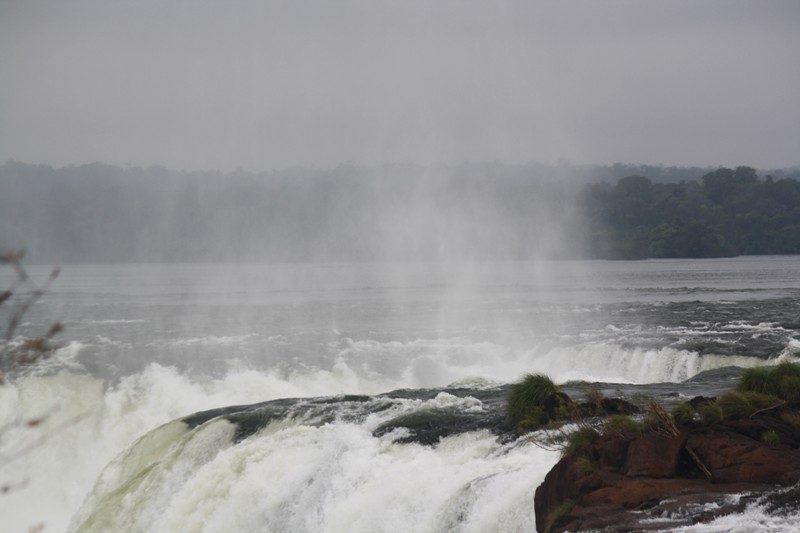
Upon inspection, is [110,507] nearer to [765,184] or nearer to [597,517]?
[597,517]

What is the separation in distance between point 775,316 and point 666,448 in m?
31.8

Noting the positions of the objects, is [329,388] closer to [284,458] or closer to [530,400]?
[284,458]

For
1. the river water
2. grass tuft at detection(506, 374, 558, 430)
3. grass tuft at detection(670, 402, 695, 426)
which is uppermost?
grass tuft at detection(670, 402, 695, 426)

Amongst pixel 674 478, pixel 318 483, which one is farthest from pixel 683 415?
pixel 318 483

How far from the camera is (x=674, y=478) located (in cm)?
1280

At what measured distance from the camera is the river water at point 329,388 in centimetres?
1659

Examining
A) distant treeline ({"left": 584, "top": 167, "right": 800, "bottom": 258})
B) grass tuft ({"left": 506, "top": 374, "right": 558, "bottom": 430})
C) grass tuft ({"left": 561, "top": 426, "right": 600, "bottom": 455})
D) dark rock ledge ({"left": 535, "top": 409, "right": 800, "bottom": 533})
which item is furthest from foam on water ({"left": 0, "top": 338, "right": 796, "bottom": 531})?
distant treeline ({"left": 584, "top": 167, "right": 800, "bottom": 258})

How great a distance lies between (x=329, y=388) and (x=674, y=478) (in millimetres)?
23573

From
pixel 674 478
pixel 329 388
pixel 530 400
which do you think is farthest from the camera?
pixel 329 388

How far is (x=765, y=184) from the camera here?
157 m

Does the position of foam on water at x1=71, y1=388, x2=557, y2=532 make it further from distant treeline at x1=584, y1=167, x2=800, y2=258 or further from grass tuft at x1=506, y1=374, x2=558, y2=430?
distant treeline at x1=584, y1=167, x2=800, y2=258

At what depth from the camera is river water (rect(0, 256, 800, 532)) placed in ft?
54.4

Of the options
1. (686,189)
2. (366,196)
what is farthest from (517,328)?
(686,189)

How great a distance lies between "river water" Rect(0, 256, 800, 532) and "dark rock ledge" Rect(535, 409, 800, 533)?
2.06 feet
